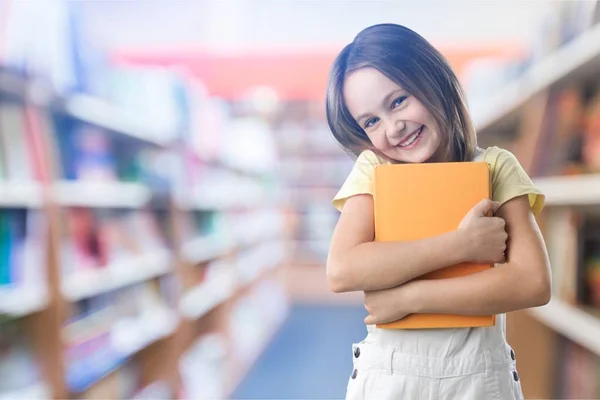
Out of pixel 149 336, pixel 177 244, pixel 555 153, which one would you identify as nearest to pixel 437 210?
pixel 555 153

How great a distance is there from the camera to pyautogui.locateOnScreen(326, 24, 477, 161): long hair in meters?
0.62

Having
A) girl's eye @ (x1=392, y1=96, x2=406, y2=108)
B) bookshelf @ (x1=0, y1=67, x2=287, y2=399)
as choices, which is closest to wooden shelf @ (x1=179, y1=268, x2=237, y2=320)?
bookshelf @ (x1=0, y1=67, x2=287, y2=399)

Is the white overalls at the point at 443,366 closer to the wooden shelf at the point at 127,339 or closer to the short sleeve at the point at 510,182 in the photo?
the short sleeve at the point at 510,182

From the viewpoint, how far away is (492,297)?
584mm

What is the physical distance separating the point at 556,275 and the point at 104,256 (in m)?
1.34

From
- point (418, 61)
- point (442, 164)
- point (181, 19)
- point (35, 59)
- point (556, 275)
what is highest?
point (181, 19)

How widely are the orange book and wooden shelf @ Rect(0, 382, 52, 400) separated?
3.81ft

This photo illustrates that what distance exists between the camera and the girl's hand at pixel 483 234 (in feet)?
1.90

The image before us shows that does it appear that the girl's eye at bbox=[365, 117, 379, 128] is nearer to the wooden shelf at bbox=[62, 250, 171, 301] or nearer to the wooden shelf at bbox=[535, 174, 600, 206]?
the wooden shelf at bbox=[535, 174, 600, 206]

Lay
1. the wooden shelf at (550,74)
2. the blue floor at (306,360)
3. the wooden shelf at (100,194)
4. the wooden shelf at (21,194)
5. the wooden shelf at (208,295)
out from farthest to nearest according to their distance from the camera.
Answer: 1. the wooden shelf at (208,295)
2. the blue floor at (306,360)
3. the wooden shelf at (100,194)
4. the wooden shelf at (21,194)
5. the wooden shelf at (550,74)

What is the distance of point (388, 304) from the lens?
611 mm

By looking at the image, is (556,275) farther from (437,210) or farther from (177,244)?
(177,244)

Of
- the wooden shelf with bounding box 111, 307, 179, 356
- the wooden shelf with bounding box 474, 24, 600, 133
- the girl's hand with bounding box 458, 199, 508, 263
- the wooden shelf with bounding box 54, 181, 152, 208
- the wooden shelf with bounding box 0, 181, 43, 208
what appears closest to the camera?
the girl's hand with bounding box 458, 199, 508, 263

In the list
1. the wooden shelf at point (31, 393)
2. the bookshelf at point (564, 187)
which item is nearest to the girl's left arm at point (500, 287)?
the bookshelf at point (564, 187)
